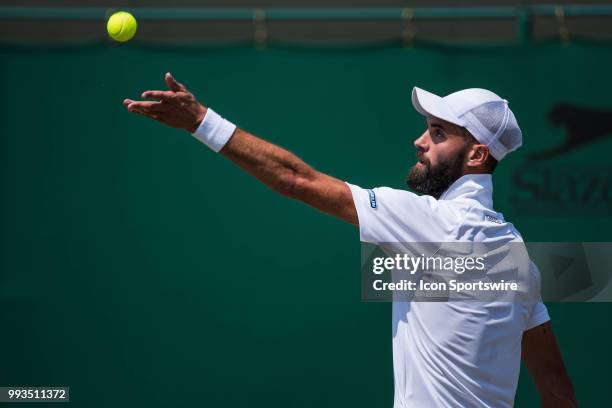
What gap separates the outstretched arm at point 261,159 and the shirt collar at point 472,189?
409mm

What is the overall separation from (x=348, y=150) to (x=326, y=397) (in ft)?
4.01

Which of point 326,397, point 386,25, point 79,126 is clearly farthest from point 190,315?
point 386,25

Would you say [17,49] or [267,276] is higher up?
[17,49]

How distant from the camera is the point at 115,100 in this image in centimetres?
439

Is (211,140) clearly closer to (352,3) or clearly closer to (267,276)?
(267,276)

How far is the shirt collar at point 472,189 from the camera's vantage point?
8.79 ft

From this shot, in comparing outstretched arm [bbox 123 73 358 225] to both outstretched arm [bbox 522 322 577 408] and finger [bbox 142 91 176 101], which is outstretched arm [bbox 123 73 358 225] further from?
outstretched arm [bbox 522 322 577 408]

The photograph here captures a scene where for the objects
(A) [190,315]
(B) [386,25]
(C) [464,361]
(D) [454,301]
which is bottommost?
(C) [464,361]

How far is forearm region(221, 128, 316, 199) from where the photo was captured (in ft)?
7.89

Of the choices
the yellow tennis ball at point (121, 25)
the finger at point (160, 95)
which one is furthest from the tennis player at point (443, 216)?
the yellow tennis ball at point (121, 25)

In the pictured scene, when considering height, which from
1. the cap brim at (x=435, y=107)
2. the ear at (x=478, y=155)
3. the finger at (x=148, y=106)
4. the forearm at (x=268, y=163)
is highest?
the cap brim at (x=435, y=107)

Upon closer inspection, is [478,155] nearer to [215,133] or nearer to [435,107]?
[435,107]

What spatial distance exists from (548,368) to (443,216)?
0.69 metres

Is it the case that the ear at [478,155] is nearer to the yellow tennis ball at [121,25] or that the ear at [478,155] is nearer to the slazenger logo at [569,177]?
→ the slazenger logo at [569,177]
